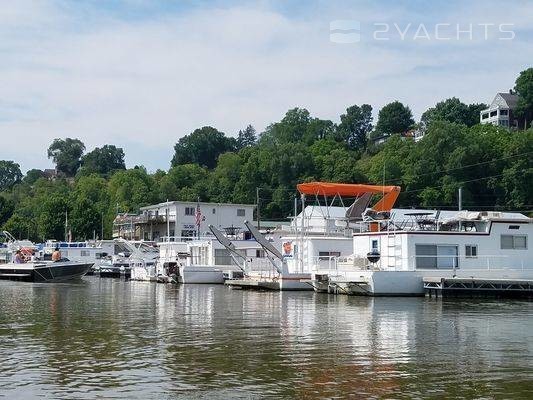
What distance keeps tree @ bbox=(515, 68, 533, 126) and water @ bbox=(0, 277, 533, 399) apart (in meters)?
136

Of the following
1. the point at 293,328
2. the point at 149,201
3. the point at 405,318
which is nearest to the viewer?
the point at 293,328

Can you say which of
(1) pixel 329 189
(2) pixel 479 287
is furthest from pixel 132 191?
(2) pixel 479 287

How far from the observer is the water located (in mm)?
18078

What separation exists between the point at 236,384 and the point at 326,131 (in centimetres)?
17213

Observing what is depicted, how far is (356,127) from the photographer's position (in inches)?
7451

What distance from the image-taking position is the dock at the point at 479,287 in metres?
43.7

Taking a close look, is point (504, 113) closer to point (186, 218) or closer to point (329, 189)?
point (186, 218)

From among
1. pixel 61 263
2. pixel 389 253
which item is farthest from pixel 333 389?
pixel 61 263

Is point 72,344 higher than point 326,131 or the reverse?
the reverse

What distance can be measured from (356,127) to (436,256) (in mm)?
144372

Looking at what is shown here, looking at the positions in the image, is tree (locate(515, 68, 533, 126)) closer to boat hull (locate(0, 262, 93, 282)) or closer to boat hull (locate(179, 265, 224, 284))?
boat hull (locate(179, 265, 224, 284))

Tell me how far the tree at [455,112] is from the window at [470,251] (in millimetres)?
118718

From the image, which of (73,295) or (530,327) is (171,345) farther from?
(73,295)

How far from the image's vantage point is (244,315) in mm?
34688
